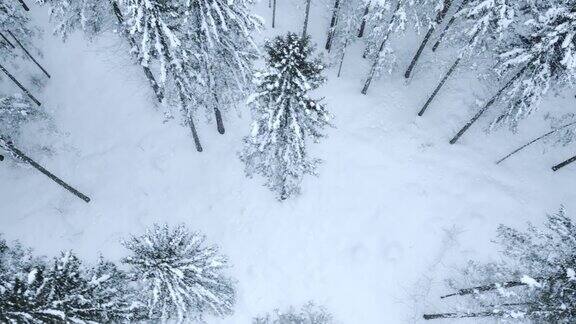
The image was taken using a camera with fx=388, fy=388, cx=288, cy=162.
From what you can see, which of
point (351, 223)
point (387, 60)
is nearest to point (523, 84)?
point (387, 60)

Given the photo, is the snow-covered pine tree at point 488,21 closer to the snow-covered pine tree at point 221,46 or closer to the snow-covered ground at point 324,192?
the snow-covered ground at point 324,192

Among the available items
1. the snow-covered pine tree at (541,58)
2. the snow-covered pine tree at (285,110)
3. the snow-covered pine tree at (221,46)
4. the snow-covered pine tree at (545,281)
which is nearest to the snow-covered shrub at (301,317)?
the snow-covered pine tree at (545,281)

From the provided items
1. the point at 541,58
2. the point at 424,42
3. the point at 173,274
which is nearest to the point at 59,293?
the point at 173,274

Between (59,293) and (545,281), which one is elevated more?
(545,281)

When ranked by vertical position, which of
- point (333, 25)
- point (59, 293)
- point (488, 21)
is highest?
point (488, 21)

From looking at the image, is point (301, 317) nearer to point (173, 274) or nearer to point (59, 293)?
point (173, 274)

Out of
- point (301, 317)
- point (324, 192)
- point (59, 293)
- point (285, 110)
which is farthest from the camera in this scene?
point (324, 192)

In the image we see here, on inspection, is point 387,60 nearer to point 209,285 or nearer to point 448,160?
point 448,160

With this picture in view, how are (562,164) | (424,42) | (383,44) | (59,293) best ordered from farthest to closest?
(424,42) → (383,44) → (562,164) → (59,293)
